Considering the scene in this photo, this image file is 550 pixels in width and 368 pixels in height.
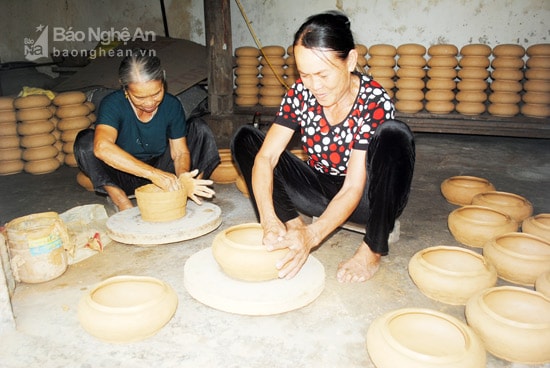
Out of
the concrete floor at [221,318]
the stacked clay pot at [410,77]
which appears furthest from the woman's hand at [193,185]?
the stacked clay pot at [410,77]

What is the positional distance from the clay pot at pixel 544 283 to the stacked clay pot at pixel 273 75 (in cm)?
454

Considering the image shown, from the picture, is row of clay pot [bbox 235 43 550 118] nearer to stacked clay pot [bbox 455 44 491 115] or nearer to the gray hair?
stacked clay pot [bbox 455 44 491 115]

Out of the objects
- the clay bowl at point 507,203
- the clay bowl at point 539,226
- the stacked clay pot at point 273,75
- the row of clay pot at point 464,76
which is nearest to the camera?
the clay bowl at point 539,226

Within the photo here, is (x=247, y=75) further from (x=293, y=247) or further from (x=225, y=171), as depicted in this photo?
(x=293, y=247)

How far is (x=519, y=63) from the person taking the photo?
17.9 feet

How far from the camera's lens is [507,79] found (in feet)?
18.3

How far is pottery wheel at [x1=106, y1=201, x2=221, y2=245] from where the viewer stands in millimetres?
2635

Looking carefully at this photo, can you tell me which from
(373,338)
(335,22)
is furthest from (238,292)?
(335,22)

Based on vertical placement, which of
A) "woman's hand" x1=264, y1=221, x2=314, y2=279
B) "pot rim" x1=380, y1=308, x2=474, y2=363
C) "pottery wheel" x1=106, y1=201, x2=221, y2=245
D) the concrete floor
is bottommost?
the concrete floor

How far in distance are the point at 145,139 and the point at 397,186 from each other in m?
1.87

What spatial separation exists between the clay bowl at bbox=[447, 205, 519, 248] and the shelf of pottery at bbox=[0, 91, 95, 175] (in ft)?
12.5

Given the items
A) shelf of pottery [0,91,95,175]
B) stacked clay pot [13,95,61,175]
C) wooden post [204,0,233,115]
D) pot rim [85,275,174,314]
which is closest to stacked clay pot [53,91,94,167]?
shelf of pottery [0,91,95,175]

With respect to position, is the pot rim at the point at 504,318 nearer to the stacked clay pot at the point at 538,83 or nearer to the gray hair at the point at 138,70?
the gray hair at the point at 138,70

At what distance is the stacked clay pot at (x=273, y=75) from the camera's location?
20.1 feet
